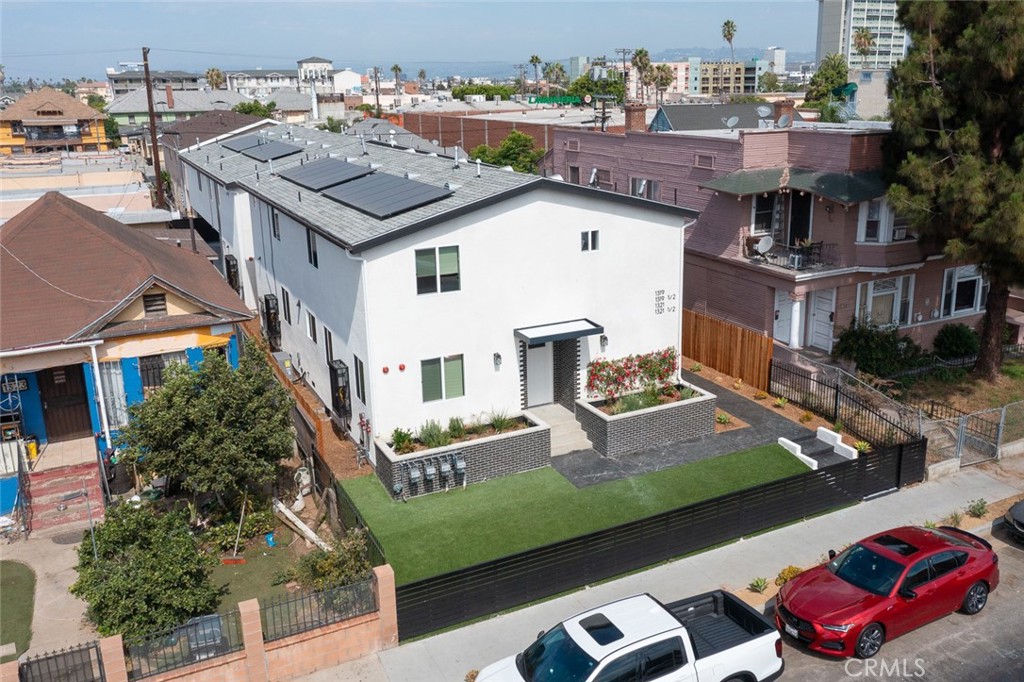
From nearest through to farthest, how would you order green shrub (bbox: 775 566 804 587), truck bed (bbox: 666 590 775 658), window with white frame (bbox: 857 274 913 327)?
truck bed (bbox: 666 590 775 658), green shrub (bbox: 775 566 804 587), window with white frame (bbox: 857 274 913 327)

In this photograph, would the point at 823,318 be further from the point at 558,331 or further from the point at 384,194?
the point at 384,194

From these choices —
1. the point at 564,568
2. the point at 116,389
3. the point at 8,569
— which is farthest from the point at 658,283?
the point at 8,569

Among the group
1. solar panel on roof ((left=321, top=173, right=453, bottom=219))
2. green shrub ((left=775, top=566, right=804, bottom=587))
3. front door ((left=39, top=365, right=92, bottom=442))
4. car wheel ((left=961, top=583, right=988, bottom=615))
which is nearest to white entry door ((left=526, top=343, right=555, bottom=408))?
solar panel on roof ((left=321, top=173, right=453, bottom=219))

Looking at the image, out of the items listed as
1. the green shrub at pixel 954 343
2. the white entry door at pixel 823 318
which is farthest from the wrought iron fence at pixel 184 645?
the green shrub at pixel 954 343

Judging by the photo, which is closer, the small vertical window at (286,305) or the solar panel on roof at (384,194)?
the solar panel on roof at (384,194)

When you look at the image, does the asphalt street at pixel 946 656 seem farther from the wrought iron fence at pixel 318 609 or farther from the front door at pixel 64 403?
the front door at pixel 64 403

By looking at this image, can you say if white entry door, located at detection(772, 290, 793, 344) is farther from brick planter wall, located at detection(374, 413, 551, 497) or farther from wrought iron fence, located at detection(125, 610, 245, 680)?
wrought iron fence, located at detection(125, 610, 245, 680)
